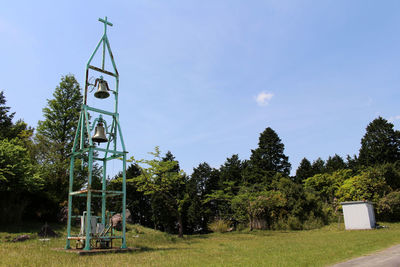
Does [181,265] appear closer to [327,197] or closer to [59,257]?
[59,257]

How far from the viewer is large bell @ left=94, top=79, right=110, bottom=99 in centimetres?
1279

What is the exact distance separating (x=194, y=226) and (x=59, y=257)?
33.5m

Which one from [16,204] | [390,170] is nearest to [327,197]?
[390,170]

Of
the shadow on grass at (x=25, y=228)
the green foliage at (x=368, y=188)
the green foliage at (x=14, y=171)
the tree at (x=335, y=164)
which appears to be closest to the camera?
the shadow on grass at (x=25, y=228)

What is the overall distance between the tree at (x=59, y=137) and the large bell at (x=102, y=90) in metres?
13.0

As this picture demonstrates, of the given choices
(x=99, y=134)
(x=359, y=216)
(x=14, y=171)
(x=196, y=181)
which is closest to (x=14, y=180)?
(x=14, y=171)

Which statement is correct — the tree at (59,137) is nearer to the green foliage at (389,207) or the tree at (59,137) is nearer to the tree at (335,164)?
the green foliage at (389,207)

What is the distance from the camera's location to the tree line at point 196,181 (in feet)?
66.5

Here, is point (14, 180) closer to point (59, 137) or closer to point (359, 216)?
point (59, 137)

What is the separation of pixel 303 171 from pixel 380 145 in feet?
41.5

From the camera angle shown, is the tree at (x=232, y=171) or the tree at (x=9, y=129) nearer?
the tree at (x=9, y=129)

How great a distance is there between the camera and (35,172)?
1991 centimetres

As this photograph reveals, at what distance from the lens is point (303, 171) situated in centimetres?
5197

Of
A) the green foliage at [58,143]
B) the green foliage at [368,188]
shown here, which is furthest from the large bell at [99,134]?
the green foliage at [368,188]
